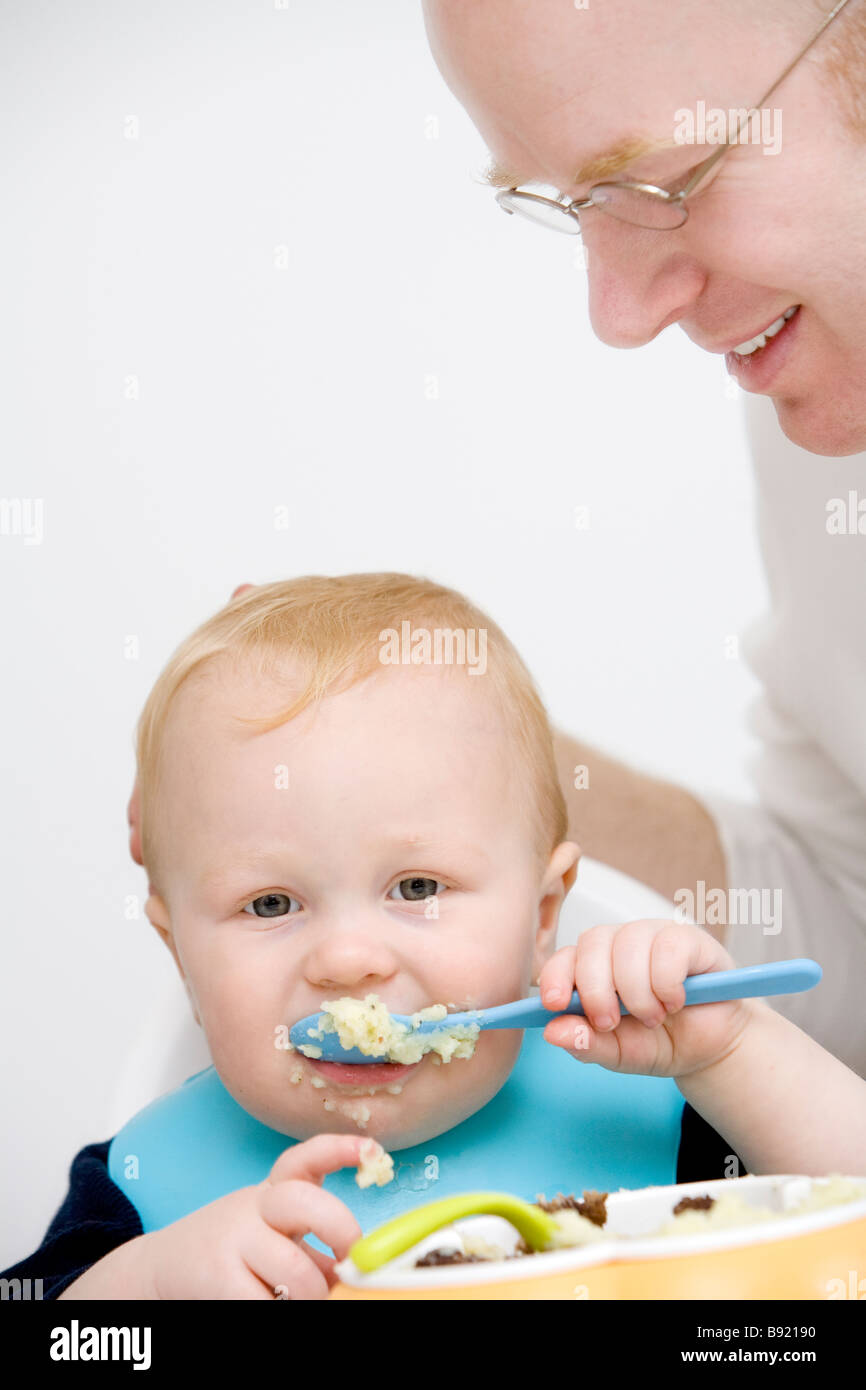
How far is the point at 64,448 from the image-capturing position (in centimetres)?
239

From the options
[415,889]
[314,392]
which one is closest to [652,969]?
[415,889]

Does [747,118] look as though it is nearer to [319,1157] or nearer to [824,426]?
[824,426]

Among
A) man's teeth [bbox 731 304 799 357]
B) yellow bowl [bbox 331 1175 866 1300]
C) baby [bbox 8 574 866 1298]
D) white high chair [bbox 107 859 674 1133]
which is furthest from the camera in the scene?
white high chair [bbox 107 859 674 1133]

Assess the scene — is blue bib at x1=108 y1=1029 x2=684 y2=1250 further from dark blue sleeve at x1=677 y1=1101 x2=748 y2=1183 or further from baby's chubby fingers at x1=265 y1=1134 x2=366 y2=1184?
baby's chubby fingers at x1=265 y1=1134 x2=366 y2=1184

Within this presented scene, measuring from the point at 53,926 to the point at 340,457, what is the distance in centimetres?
98

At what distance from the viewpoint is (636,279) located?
1.12 meters

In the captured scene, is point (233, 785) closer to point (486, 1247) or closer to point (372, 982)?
point (372, 982)

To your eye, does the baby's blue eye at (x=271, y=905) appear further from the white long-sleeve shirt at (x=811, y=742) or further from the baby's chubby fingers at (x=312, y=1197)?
the white long-sleeve shirt at (x=811, y=742)

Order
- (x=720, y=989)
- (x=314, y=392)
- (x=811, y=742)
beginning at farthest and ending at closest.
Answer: (x=314, y=392)
(x=811, y=742)
(x=720, y=989)

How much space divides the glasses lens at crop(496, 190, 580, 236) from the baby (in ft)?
1.33

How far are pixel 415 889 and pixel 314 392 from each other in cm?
151

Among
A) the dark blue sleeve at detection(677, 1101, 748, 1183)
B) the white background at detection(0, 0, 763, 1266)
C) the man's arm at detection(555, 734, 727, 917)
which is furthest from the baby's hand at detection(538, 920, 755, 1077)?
the white background at detection(0, 0, 763, 1266)

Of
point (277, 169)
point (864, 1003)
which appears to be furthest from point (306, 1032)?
point (277, 169)

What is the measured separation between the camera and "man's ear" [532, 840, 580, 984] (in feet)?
4.02
